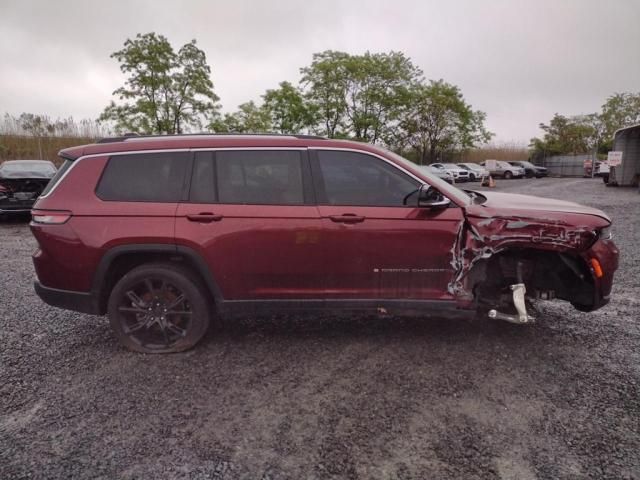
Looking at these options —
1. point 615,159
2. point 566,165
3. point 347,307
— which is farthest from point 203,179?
point 566,165

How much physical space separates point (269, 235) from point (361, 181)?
89 centimetres

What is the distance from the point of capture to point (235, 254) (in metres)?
3.34

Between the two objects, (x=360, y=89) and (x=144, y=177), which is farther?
(x=360, y=89)

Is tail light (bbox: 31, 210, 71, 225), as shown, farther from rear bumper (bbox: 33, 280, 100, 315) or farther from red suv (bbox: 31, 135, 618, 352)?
rear bumper (bbox: 33, 280, 100, 315)

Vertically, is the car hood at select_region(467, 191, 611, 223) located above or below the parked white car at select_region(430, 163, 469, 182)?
below

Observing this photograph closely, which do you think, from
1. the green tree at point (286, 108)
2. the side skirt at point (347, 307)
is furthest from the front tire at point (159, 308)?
the green tree at point (286, 108)

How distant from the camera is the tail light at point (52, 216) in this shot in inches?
131

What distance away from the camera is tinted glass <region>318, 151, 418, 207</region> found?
11.1 feet

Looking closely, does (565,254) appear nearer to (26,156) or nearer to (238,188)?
(238,188)

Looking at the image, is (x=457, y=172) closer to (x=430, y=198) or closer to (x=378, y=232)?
(x=430, y=198)

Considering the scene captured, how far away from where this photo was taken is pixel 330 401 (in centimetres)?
280

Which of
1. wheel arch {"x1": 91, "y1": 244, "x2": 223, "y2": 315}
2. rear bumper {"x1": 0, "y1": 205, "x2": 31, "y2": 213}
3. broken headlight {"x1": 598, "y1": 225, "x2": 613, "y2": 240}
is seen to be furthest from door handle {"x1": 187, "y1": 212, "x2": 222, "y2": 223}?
rear bumper {"x1": 0, "y1": 205, "x2": 31, "y2": 213}

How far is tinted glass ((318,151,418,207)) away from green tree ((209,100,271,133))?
19882 mm

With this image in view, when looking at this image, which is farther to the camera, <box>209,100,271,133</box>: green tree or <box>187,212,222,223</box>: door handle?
<box>209,100,271,133</box>: green tree
